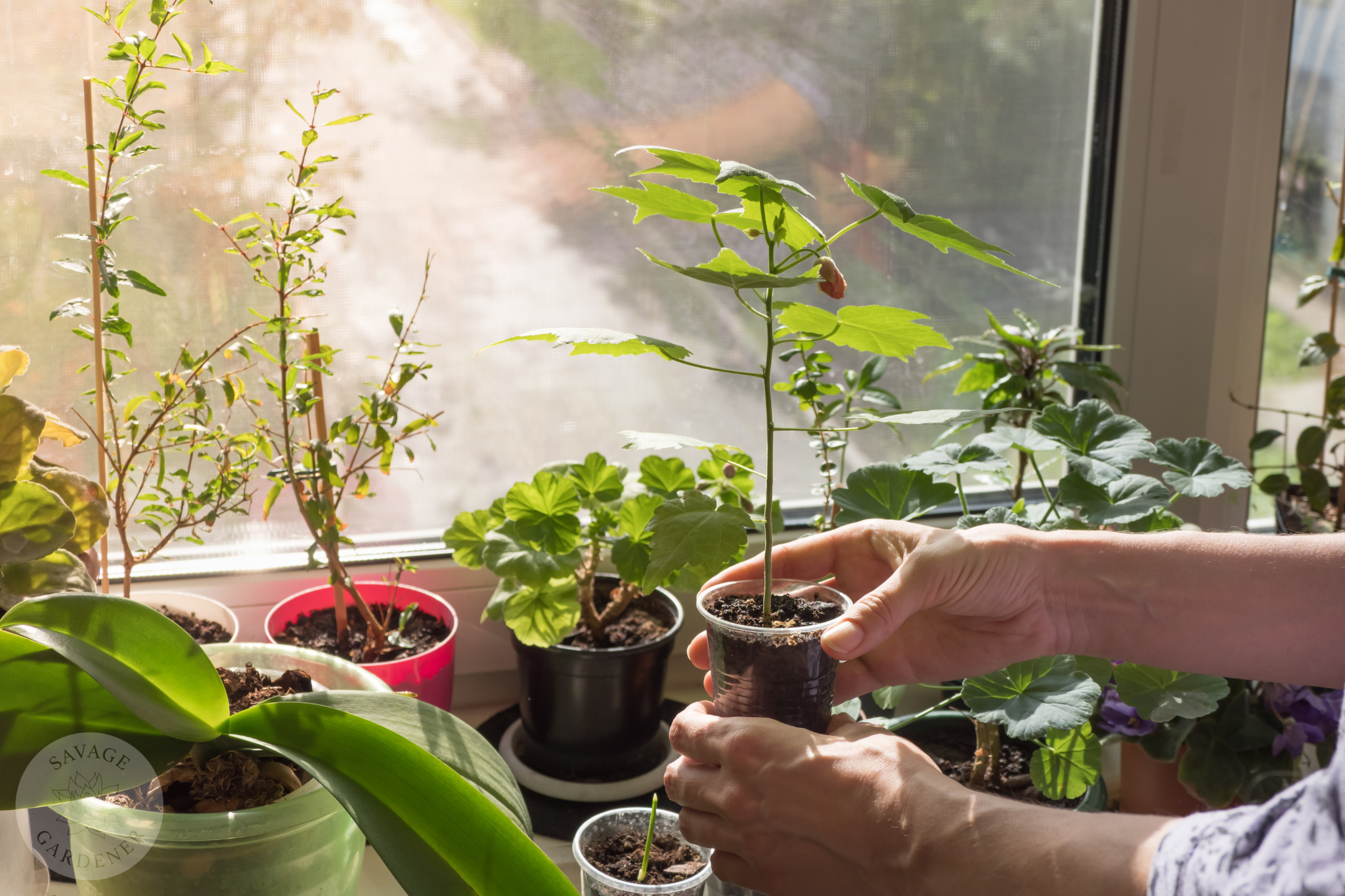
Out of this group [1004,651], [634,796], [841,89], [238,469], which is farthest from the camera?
[841,89]

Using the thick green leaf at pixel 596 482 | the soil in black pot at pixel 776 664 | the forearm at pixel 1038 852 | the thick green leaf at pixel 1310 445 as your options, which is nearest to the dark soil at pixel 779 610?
the soil in black pot at pixel 776 664

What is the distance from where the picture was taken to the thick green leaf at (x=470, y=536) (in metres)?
1.10

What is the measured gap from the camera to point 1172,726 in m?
1.04

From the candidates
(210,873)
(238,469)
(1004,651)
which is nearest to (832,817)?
(1004,651)

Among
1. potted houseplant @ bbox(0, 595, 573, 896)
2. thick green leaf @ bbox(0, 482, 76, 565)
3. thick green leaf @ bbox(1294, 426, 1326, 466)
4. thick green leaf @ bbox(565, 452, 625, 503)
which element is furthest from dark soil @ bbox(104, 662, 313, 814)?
thick green leaf @ bbox(1294, 426, 1326, 466)

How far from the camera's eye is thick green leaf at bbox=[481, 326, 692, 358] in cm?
61

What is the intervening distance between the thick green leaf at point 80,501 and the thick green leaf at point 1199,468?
0.98 m

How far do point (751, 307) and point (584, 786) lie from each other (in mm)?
663

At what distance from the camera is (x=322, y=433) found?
1055 millimetres

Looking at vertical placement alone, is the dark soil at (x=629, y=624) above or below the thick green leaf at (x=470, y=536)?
below

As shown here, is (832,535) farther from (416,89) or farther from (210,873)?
(416,89)

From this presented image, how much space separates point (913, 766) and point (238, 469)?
2.39 ft

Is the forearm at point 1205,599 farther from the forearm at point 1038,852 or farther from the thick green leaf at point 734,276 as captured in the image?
the thick green leaf at point 734,276

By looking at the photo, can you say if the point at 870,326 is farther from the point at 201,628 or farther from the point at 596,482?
the point at 201,628
